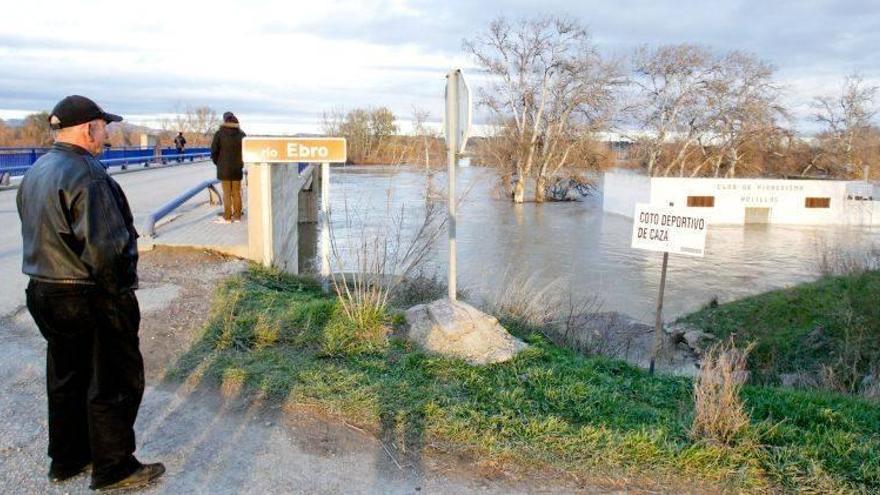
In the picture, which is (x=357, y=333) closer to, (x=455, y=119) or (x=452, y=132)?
(x=452, y=132)

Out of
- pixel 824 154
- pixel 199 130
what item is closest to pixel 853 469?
pixel 824 154

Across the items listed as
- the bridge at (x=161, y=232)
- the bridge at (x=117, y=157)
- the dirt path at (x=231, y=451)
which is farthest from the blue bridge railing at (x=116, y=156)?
the dirt path at (x=231, y=451)

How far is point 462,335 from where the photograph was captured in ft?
21.3

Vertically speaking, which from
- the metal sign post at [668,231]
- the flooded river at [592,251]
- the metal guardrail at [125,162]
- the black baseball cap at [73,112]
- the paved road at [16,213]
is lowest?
the flooded river at [592,251]

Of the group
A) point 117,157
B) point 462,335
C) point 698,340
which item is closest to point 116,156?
point 117,157

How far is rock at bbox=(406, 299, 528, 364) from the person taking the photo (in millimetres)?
6270

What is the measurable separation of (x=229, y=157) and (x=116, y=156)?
23058 millimetres

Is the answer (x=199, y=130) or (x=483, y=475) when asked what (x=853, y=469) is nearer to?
(x=483, y=475)

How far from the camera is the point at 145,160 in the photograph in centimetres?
3578

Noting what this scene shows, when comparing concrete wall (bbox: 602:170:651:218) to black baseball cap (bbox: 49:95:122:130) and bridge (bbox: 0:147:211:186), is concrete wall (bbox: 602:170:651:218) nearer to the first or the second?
bridge (bbox: 0:147:211:186)

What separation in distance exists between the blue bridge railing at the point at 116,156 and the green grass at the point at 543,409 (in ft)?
10.4

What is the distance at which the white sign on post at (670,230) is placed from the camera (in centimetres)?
845

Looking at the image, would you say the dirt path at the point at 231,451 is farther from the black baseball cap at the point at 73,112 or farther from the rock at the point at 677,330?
the rock at the point at 677,330

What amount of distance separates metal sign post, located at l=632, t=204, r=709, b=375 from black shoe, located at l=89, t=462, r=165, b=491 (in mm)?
5836
